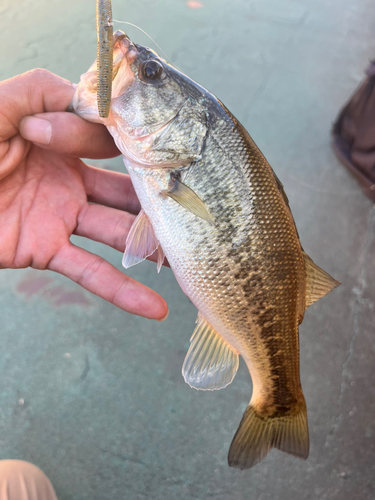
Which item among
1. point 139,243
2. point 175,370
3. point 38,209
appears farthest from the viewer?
point 175,370

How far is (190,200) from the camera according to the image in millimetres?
769

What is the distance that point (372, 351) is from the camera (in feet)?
5.10

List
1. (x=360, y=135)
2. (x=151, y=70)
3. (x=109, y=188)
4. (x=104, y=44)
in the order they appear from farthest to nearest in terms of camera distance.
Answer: (x=360, y=135) < (x=109, y=188) < (x=151, y=70) < (x=104, y=44)

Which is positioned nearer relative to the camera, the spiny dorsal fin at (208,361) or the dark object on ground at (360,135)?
the spiny dorsal fin at (208,361)

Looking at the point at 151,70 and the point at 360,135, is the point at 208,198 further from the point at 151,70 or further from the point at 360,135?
the point at 360,135

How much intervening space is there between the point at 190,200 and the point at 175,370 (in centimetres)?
97

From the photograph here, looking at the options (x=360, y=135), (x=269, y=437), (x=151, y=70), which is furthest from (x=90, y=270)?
(x=360, y=135)

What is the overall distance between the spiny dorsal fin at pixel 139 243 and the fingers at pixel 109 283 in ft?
0.33

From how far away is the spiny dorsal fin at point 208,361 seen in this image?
0.92 metres

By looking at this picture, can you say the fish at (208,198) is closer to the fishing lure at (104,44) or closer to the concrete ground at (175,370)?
the fishing lure at (104,44)

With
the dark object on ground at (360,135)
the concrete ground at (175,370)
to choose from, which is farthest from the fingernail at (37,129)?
the dark object on ground at (360,135)

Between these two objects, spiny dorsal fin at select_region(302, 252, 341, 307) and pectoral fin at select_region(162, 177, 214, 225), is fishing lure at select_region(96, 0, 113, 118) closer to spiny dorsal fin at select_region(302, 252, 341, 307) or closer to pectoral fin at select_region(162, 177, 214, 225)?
pectoral fin at select_region(162, 177, 214, 225)

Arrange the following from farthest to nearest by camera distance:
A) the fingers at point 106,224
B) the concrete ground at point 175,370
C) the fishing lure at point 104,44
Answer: the concrete ground at point 175,370
the fingers at point 106,224
the fishing lure at point 104,44

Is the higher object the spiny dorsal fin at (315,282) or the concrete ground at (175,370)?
the spiny dorsal fin at (315,282)
